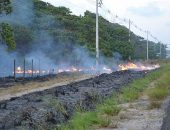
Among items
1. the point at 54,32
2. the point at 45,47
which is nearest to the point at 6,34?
the point at 45,47

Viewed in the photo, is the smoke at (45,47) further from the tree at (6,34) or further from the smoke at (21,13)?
the tree at (6,34)

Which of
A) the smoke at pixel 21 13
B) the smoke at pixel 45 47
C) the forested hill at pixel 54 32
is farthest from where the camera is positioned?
the forested hill at pixel 54 32

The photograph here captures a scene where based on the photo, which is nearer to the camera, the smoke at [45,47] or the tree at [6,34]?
the tree at [6,34]

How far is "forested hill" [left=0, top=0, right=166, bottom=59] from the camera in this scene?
63156 millimetres

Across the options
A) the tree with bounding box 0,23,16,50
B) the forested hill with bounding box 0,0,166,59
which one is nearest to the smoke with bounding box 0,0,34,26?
the forested hill with bounding box 0,0,166,59

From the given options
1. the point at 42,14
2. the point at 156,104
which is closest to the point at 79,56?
the point at 42,14

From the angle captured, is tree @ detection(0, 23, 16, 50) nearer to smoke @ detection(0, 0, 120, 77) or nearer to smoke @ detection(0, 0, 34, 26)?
smoke @ detection(0, 0, 120, 77)

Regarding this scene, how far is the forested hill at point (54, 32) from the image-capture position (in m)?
63.2

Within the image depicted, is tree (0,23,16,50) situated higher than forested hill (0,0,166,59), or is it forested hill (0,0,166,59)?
forested hill (0,0,166,59)

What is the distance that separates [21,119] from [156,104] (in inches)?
335

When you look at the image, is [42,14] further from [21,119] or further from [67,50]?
[21,119]

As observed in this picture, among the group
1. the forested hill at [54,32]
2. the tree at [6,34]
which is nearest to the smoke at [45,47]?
the forested hill at [54,32]

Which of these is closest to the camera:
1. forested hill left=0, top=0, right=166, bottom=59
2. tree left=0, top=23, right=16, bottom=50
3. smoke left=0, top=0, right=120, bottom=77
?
tree left=0, top=23, right=16, bottom=50

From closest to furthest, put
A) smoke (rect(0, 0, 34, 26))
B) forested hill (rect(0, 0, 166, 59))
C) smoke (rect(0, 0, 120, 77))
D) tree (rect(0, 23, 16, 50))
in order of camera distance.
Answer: tree (rect(0, 23, 16, 50)), smoke (rect(0, 0, 34, 26)), smoke (rect(0, 0, 120, 77)), forested hill (rect(0, 0, 166, 59))
